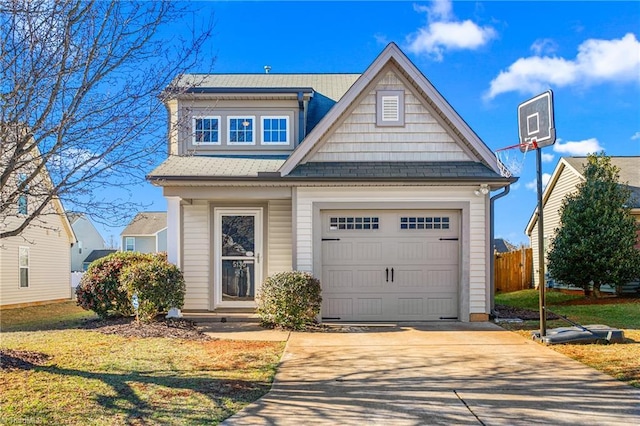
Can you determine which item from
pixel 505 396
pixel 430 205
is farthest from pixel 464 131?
pixel 505 396

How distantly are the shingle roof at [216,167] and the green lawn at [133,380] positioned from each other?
12.8ft

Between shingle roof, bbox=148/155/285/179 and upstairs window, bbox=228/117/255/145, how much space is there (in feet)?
2.14

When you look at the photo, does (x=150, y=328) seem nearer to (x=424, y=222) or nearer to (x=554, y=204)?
(x=424, y=222)

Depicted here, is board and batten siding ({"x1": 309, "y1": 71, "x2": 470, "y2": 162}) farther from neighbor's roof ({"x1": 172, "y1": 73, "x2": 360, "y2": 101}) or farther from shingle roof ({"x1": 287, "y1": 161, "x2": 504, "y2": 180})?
neighbor's roof ({"x1": 172, "y1": 73, "x2": 360, "y2": 101})

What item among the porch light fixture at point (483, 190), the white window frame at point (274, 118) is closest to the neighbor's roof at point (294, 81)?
the white window frame at point (274, 118)

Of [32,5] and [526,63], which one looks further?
[526,63]

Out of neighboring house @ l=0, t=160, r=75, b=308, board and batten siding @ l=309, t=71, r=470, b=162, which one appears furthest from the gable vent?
neighboring house @ l=0, t=160, r=75, b=308

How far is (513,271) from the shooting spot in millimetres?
23188

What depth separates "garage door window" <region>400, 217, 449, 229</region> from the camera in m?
11.3

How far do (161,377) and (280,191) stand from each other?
18.1 feet

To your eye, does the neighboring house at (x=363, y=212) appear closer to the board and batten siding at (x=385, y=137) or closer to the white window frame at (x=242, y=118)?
the board and batten siding at (x=385, y=137)

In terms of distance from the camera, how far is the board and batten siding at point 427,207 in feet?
36.3

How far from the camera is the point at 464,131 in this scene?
37.7 ft

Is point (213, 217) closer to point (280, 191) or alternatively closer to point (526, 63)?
point (280, 191)
